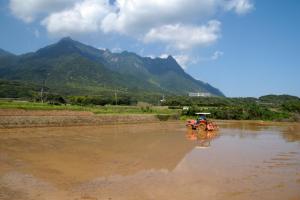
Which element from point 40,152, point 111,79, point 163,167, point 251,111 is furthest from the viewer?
point 111,79

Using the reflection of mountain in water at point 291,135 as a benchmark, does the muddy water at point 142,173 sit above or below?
below

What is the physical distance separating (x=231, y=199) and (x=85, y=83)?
553 feet

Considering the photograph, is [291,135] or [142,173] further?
[291,135]

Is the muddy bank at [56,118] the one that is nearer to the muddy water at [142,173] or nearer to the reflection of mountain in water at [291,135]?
the muddy water at [142,173]

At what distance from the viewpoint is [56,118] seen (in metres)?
38.2

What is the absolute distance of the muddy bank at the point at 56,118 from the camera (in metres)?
33.4

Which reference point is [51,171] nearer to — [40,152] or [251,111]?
[40,152]

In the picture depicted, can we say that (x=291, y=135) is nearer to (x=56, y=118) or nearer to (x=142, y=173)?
(x=56, y=118)

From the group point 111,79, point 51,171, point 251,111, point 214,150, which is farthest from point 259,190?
point 111,79

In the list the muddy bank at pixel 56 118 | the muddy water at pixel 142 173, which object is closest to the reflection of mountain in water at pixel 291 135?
the muddy water at pixel 142 173

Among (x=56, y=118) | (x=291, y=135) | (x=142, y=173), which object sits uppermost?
Answer: (x=56, y=118)

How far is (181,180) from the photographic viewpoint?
13258 millimetres

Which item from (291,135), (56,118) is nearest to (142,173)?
(56,118)

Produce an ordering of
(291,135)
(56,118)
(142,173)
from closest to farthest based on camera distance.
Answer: (142,173), (291,135), (56,118)
